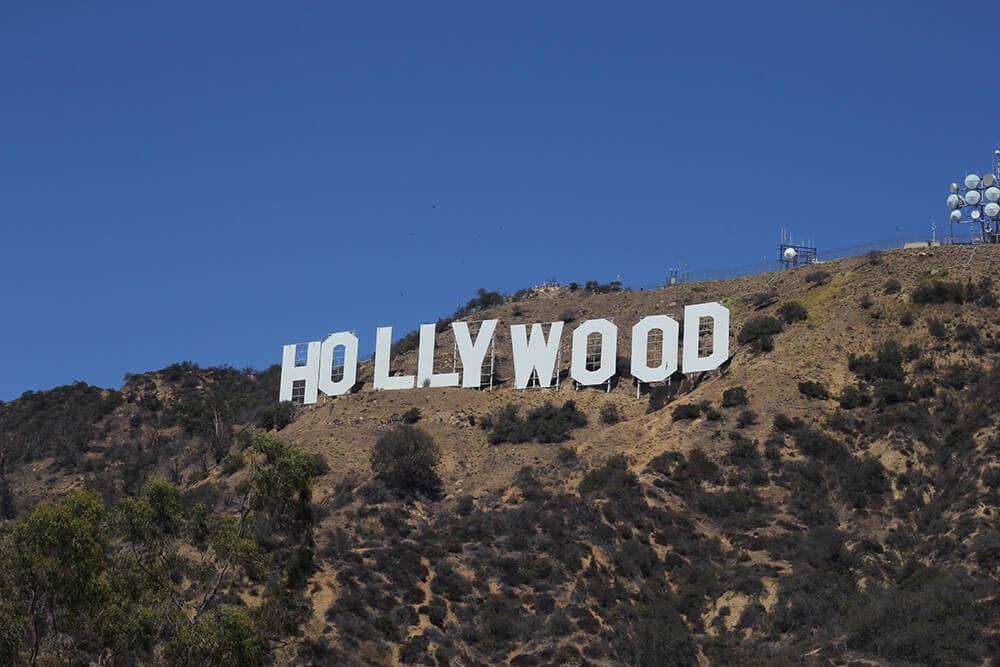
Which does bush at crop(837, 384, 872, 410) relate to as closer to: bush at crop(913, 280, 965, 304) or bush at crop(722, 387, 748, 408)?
bush at crop(722, 387, 748, 408)

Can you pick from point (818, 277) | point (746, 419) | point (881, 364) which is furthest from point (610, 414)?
point (818, 277)

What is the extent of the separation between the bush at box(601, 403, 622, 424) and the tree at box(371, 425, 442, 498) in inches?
370

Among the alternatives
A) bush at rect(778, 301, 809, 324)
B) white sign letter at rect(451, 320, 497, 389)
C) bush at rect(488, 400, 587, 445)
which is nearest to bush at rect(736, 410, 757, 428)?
bush at rect(488, 400, 587, 445)

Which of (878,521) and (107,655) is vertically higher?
(878,521)

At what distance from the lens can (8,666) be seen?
2980 cm

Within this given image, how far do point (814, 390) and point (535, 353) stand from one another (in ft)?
54.6

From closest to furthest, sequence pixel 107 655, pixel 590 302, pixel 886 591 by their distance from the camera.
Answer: pixel 107 655 → pixel 886 591 → pixel 590 302

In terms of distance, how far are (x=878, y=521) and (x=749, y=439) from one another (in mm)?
8239

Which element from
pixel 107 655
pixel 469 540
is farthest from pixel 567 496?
pixel 107 655

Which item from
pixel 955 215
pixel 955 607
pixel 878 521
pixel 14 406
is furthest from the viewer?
pixel 14 406

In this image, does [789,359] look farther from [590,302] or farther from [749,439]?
[590,302]

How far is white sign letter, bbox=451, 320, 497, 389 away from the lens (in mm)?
77625

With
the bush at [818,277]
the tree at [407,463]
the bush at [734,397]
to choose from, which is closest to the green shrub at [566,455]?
the tree at [407,463]

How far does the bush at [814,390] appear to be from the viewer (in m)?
66.3
